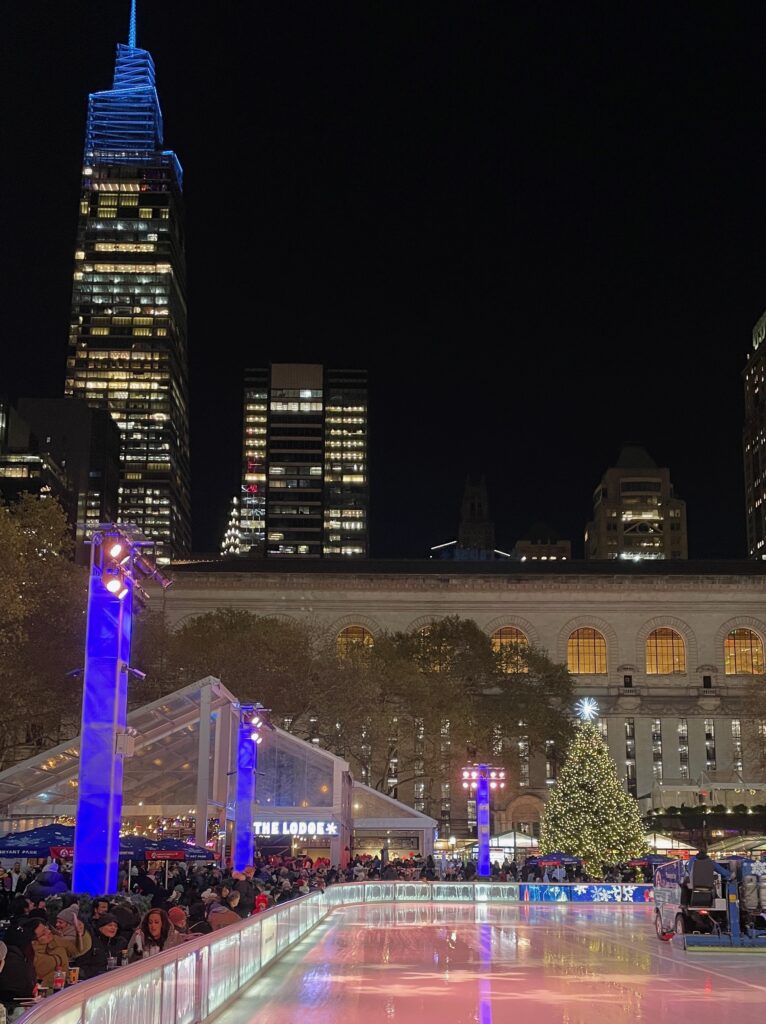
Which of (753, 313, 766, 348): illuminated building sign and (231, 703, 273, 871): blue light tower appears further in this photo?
→ (753, 313, 766, 348): illuminated building sign

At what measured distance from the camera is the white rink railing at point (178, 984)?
756 centimetres

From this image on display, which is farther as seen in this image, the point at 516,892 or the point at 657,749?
the point at 657,749

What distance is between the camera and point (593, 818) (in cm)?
5166

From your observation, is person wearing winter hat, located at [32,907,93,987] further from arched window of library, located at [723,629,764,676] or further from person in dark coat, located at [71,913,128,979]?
arched window of library, located at [723,629,764,676]

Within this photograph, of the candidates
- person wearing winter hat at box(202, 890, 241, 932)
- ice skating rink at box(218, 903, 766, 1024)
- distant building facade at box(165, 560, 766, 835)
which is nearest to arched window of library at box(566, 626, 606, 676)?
distant building facade at box(165, 560, 766, 835)

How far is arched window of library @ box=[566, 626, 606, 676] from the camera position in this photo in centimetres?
9762

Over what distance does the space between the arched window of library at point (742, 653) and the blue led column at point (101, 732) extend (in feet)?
272

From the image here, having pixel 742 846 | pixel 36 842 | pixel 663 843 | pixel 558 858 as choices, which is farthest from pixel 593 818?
pixel 36 842

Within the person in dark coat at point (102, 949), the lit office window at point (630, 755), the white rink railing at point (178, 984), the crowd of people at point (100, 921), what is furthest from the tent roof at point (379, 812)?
the lit office window at point (630, 755)

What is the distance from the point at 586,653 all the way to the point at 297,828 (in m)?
55.7

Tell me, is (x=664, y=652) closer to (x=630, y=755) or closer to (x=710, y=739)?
(x=710, y=739)

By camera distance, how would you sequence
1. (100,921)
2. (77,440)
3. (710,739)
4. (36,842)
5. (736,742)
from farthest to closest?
(77,440)
(710,739)
(736,742)
(36,842)
(100,921)

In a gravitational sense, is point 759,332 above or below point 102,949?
above

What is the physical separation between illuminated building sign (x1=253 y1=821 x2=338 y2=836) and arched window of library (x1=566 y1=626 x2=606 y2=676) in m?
54.1
